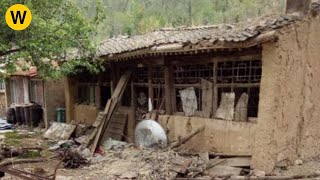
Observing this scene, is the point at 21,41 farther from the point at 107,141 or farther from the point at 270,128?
the point at 270,128

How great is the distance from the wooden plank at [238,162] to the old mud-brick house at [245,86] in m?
0.17

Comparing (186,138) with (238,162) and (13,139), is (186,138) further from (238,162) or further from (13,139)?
(13,139)

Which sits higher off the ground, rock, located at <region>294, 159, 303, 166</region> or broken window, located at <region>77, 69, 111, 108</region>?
broken window, located at <region>77, 69, 111, 108</region>

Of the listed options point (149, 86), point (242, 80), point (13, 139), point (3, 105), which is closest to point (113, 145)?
point (149, 86)

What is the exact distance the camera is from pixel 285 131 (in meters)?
8.66

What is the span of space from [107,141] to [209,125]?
12.1 ft

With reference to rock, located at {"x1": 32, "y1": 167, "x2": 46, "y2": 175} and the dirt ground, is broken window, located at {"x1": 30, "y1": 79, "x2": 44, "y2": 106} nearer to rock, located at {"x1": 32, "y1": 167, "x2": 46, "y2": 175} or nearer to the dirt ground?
the dirt ground

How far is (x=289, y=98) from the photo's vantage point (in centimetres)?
867

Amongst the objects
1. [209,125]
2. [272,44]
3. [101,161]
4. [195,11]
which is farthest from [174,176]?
[195,11]

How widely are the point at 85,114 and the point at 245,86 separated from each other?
7719 mm

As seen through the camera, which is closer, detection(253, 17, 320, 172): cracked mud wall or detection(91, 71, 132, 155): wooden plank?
detection(253, 17, 320, 172): cracked mud wall

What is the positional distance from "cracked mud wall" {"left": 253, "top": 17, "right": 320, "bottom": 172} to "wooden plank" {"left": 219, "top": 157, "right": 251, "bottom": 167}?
235 mm

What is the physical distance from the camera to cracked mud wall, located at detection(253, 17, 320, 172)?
822cm

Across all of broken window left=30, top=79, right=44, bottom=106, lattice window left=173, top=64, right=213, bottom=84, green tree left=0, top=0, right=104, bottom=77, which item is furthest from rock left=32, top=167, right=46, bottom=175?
broken window left=30, top=79, right=44, bottom=106
